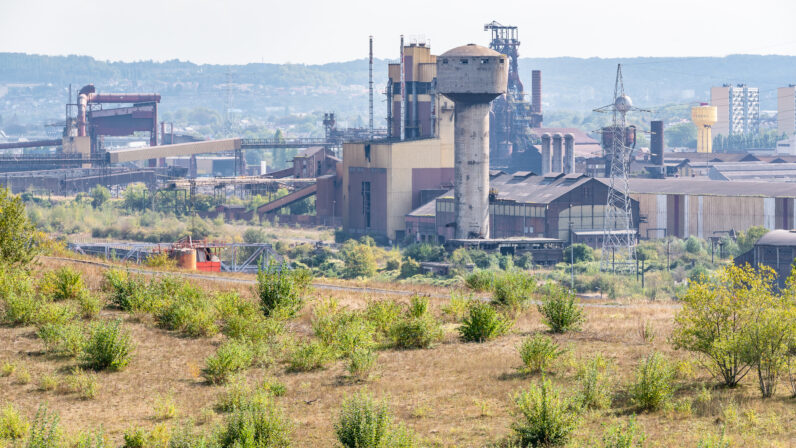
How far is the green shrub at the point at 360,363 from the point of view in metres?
20.1

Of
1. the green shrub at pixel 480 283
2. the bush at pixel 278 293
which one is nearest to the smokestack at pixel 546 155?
the green shrub at pixel 480 283

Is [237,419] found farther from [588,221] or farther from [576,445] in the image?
[588,221]

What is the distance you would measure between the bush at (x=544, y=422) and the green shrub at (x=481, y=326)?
6646 mm

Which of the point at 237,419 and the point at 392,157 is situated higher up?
the point at 392,157

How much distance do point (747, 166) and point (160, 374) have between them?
132162 mm

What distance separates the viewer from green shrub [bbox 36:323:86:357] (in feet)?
70.4

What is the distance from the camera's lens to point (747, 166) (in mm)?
142000

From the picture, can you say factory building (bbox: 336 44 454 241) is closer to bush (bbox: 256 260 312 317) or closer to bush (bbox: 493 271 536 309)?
bush (bbox: 493 271 536 309)

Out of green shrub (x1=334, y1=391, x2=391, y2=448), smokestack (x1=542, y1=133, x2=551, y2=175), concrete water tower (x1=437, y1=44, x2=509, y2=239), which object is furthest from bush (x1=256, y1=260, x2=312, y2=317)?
smokestack (x1=542, y1=133, x2=551, y2=175)

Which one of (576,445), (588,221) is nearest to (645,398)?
(576,445)

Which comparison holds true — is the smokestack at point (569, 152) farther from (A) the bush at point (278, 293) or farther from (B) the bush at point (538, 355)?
(B) the bush at point (538, 355)

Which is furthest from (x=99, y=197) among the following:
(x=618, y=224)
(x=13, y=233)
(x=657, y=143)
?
(x=13, y=233)

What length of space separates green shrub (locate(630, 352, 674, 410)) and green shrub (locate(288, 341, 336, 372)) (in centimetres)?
638

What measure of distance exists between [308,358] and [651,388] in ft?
22.7
